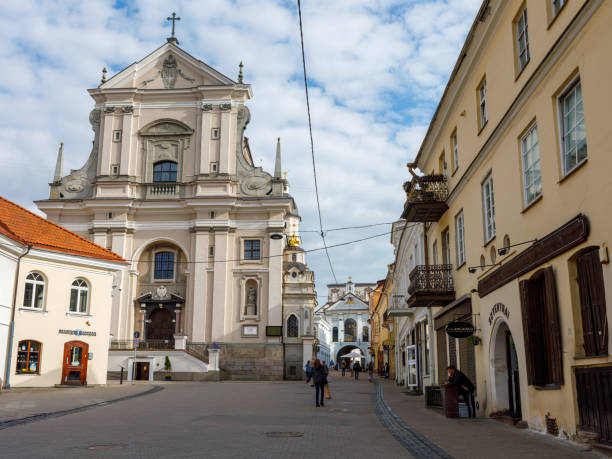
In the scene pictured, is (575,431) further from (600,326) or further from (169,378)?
(169,378)

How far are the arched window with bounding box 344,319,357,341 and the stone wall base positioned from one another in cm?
7192

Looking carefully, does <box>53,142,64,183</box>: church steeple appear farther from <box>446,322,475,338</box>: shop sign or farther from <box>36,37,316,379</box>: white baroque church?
<box>446,322,475,338</box>: shop sign

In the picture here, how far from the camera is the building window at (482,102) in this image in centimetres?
1521

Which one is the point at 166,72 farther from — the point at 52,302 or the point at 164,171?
the point at 52,302

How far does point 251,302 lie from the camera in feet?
144

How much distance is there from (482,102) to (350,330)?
3952 inches

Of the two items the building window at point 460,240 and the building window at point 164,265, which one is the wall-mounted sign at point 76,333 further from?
the building window at point 460,240

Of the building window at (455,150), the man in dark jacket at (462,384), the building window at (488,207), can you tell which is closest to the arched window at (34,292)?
the building window at (455,150)

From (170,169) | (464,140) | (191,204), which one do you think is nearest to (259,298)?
(191,204)

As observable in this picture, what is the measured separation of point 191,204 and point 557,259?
116 ft

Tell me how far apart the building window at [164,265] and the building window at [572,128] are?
36.9 meters

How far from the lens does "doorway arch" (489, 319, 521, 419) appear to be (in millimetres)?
13914

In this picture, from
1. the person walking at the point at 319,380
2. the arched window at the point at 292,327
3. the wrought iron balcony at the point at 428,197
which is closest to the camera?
the wrought iron balcony at the point at 428,197

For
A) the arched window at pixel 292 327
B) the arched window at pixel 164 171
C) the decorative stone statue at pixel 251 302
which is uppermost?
the arched window at pixel 164 171
